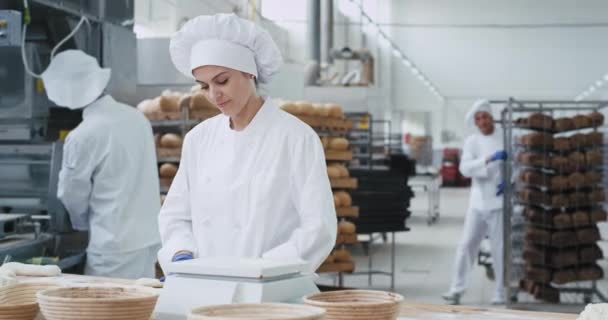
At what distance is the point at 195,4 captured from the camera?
→ 9.28 m

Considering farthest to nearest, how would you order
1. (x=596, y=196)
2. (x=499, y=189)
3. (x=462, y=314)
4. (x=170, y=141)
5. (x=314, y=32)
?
(x=314, y=32) → (x=499, y=189) → (x=596, y=196) → (x=170, y=141) → (x=462, y=314)

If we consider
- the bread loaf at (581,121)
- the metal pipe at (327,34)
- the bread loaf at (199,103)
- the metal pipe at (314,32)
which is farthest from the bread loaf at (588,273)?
the metal pipe at (327,34)

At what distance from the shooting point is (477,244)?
21.9 ft

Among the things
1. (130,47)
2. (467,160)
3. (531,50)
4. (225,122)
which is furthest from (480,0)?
(225,122)

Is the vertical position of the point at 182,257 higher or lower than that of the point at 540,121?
lower

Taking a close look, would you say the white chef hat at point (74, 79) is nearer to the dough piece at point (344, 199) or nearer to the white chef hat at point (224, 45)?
the white chef hat at point (224, 45)

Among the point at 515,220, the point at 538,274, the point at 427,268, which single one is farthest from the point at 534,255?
the point at 427,268

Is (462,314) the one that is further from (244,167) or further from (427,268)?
(427,268)

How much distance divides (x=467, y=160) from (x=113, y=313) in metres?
5.27

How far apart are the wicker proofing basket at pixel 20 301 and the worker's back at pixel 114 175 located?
1881mm

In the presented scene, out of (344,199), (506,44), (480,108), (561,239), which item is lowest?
(561,239)

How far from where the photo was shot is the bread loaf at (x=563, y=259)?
6148 millimetres

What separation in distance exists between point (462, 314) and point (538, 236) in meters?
4.32

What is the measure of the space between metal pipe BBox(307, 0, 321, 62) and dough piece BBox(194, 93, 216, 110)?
6630 millimetres
